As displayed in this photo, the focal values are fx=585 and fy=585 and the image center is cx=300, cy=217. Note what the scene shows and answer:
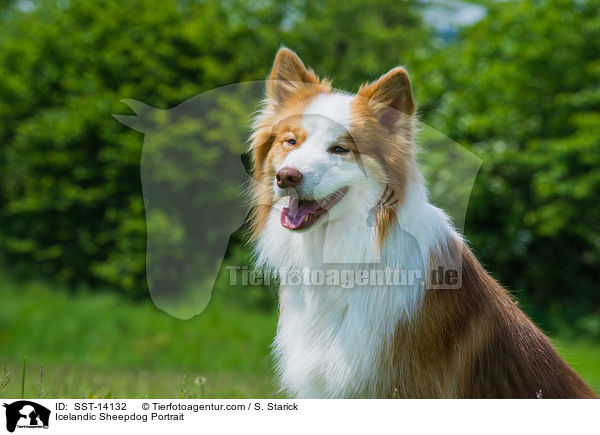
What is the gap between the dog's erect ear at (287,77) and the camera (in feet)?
11.1

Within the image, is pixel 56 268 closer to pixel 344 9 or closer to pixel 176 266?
pixel 176 266

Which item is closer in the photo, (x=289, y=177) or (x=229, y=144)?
(x=289, y=177)

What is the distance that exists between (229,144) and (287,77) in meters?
6.29

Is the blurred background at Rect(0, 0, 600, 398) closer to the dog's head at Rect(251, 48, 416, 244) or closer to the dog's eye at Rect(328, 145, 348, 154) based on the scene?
the dog's head at Rect(251, 48, 416, 244)

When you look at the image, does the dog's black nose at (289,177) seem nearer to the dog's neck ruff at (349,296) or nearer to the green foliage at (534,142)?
the dog's neck ruff at (349,296)

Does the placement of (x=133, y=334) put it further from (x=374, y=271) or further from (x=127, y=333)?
(x=374, y=271)

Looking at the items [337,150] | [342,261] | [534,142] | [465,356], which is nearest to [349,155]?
[337,150]

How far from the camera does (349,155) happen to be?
3121mm

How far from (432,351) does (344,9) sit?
10.4 meters

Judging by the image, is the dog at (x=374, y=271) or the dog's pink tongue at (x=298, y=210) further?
the dog's pink tongue at (x=298, y=210)

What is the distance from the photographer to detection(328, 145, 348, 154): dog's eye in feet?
10.2

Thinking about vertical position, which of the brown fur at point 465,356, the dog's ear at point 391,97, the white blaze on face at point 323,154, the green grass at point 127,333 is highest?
the dog's ear at point 391,97

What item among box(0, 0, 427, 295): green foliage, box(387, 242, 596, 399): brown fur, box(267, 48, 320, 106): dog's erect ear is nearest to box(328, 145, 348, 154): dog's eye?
box(267, 48, 320, 106): dog's erect ear
